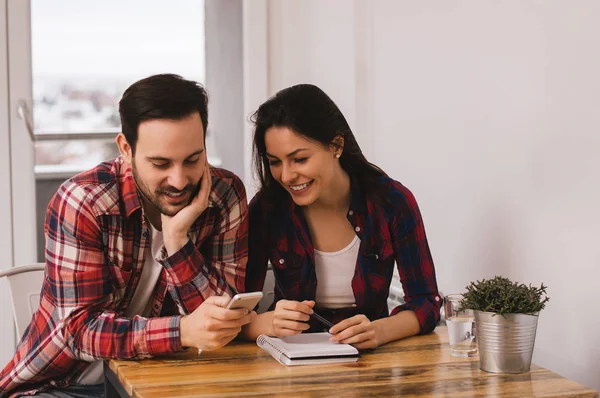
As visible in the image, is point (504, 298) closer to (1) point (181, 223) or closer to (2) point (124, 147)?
(1) point (181, 223)

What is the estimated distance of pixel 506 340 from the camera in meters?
1.67

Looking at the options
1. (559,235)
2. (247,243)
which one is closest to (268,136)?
(247,243)

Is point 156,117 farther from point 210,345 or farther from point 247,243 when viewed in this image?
point 210,345

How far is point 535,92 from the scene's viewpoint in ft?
6.77

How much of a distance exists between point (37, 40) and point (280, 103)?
5.75ft

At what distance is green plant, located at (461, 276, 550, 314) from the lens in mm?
1653

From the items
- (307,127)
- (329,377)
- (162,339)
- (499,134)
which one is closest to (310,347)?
(329,377)

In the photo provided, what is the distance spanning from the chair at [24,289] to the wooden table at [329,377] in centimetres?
60

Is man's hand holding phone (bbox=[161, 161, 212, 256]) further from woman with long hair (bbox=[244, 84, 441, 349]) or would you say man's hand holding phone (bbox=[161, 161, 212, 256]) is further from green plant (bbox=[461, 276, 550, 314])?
green plant (bbox=[461, 276, 550, 314])

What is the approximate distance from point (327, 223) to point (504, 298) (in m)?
0.70

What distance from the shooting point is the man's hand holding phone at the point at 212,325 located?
1.76 m

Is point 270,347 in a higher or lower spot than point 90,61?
lower

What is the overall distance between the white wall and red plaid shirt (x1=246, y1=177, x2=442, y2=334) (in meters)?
0.25

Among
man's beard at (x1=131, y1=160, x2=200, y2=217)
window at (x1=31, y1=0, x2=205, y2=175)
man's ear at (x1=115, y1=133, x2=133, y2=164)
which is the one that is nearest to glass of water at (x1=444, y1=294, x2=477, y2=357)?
man's beard at (x1=131, y1=160, x2=200, y2=217)
